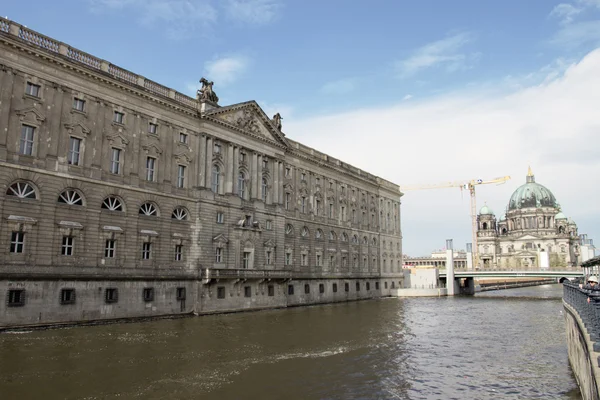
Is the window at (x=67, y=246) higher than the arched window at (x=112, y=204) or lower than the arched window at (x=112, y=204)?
lower

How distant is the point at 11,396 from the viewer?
19078 millimetres

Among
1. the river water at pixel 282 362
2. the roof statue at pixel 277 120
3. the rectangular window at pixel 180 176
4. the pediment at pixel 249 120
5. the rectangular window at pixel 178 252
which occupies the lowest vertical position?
the river water at pixel 282 362

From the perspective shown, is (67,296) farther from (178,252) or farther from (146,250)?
(178,252)

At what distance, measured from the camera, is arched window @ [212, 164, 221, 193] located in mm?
54209

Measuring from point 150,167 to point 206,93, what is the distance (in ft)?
39.7

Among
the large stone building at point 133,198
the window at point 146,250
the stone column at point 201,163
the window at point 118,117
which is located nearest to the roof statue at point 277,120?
the large stone building at point 133,198

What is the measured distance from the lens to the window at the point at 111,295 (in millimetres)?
41284

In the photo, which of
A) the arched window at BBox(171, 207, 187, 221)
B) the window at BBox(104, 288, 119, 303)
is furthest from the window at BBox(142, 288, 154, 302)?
the arched window at BBox(171, 207, 187, 221)

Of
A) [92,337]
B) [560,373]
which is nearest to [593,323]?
[560,373]

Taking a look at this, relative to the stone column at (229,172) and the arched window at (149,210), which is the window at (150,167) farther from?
the stone column at (229,172)

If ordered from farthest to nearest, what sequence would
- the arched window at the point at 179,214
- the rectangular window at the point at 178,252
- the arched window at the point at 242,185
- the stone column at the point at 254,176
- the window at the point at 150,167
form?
the stone column at the point at 254,176, the arched window at the point at 242,185, the arched window at the point at 179,214, the rectangular window at the point at 178,252, the window at the point at 150,167

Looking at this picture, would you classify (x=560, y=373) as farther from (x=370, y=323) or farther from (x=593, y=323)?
(x=370, y=323)

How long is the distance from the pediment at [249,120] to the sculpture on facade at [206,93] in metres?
1.61

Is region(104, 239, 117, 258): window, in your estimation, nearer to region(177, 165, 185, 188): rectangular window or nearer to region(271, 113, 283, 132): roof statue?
region(177, 165, 185, 188): rectangular window
